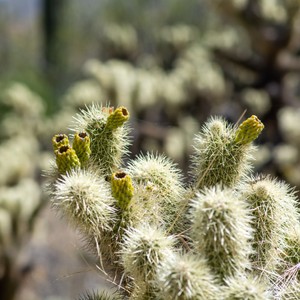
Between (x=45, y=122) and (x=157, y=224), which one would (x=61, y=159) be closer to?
(x=157, y=224)

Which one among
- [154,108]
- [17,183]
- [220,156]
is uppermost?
[220,156]

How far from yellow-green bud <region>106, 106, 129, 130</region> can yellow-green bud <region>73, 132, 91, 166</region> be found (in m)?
0.13

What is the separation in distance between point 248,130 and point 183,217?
0.43m

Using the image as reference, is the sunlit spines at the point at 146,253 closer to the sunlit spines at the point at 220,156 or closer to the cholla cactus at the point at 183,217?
the cholla cactus at the point at 183,217

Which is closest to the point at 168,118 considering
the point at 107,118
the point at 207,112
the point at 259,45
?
the point at 207,112

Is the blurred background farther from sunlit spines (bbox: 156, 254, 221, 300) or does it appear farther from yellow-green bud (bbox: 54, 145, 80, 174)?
sunlit spines (bbox: 156, 254, 221, 300)

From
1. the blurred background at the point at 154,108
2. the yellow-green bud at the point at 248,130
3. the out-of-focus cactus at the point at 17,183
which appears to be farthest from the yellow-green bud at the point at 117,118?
the out-of-focus cactus at the point at 17,183

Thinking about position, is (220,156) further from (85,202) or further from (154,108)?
(154,108)

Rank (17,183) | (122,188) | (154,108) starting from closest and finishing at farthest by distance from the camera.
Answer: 1. (122,188)
2. (17,183)
3. (154,108)

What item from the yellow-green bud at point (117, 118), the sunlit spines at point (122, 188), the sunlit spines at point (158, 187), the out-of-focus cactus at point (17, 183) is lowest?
the out-of-focus cactus at point (17, 183)

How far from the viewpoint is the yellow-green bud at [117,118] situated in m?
2.49

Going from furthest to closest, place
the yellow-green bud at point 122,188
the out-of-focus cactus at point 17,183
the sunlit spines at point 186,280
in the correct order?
the out-of-focus cactus at point 17,183
the yellow-green bud at point 122,188
the sunlit spines at point 186,280

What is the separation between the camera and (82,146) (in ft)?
7.86

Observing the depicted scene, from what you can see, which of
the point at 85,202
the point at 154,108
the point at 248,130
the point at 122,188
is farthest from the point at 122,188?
the point at 154,108
